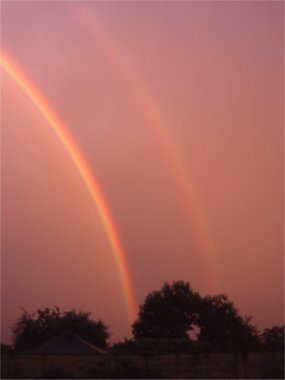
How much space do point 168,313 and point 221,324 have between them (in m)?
5.91

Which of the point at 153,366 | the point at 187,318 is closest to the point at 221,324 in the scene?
the point at 187,318

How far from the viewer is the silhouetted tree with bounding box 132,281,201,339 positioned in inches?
2689

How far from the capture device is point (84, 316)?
2931 inches

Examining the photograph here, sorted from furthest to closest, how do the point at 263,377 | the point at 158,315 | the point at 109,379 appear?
the point at 158,315
the point at 263,377
the point at 109,379

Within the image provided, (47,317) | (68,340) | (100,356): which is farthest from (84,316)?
(100,356)

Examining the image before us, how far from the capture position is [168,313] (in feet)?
227

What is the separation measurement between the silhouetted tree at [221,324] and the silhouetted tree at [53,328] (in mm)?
11439

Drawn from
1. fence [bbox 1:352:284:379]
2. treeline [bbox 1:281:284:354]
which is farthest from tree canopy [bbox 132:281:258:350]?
fence [bbox 1:352:284:379]

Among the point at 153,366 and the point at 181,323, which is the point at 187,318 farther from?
the point at 153,366

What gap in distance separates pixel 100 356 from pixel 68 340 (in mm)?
11796

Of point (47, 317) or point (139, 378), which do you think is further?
point (47, 317)

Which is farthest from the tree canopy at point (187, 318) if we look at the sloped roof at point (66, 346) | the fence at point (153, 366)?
the fence at point (153, 366)

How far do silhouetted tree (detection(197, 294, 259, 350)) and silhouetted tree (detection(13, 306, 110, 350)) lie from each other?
11439 millimetres

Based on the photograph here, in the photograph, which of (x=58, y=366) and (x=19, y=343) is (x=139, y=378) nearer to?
(x=58, y=366)
